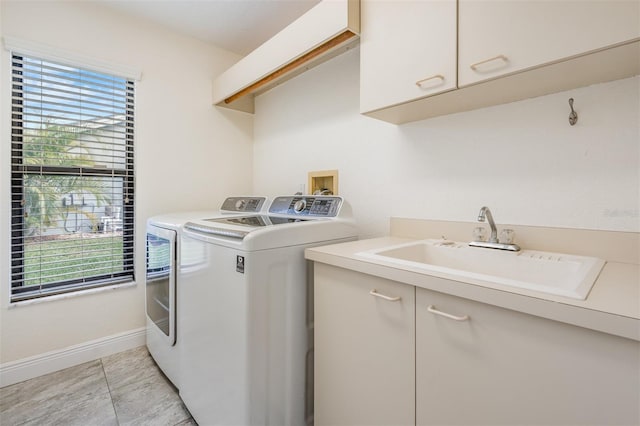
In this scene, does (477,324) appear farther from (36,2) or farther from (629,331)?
(36,2)

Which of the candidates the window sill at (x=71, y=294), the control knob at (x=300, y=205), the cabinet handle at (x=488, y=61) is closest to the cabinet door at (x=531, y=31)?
the cabinet handle at (x=488, y=61)

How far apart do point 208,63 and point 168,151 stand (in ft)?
2.86

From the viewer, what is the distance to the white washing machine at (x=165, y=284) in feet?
5.22

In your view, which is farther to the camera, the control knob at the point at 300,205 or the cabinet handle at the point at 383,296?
the control knob at the point at 300,205

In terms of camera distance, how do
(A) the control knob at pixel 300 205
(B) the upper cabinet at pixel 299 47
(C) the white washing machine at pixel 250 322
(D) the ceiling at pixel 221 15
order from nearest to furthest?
(C) the white washing machine at pixel 250 322, (B) the upper cabinet at pixel 299 47, (A) the control knob at pixel 300 205, (D) the ceiling at pixel 221 15

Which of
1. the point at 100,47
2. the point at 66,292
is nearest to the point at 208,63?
the point at 100,47

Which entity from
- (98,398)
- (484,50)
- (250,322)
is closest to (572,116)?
(484,50)

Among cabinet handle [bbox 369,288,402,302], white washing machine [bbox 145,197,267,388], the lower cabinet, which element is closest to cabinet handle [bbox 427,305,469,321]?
the lower cabinet

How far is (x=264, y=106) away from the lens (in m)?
2.71

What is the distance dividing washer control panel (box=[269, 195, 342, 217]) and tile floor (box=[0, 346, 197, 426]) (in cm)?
122

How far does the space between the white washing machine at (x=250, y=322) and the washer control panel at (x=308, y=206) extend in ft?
0.32

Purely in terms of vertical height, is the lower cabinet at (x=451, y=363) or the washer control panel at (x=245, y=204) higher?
the washer control panel at (x=245, y=204)

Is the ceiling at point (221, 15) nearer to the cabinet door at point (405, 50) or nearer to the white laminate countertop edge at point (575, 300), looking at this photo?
the cabinet door at point (405, 50)

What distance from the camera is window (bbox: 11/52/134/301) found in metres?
1.78
